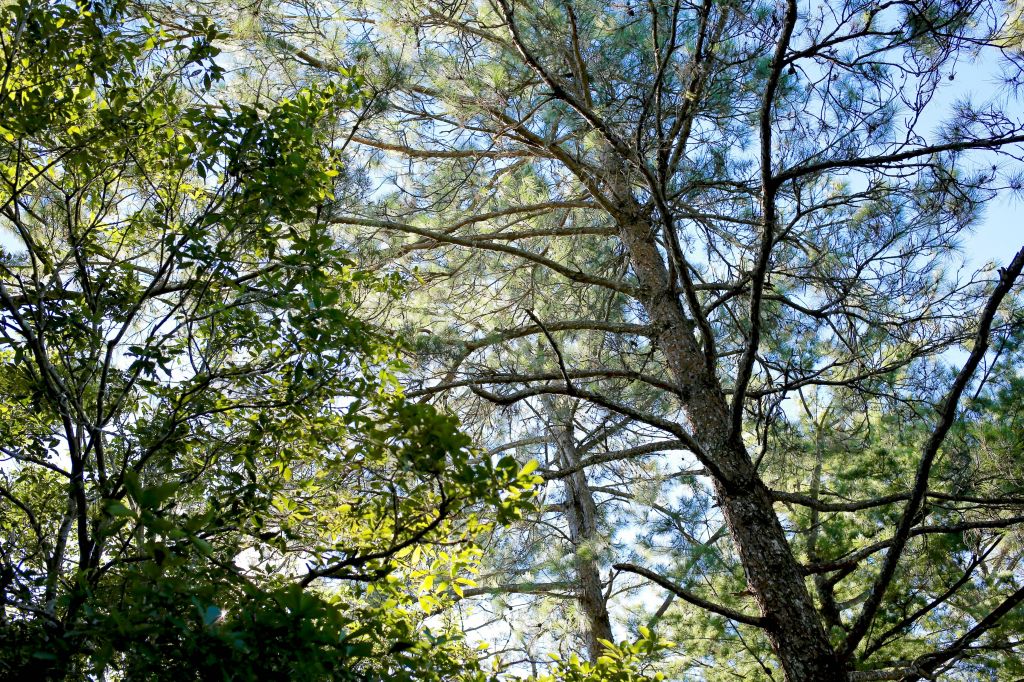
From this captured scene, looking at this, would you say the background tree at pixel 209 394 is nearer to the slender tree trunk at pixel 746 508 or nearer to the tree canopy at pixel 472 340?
the tree canopy at pixel 472 340

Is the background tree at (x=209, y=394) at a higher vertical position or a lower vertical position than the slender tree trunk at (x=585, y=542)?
lower

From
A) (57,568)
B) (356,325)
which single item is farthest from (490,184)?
(57,568)

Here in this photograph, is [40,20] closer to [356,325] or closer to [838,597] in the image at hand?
[356,325]

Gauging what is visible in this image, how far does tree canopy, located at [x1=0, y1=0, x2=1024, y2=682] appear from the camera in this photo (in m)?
2.27

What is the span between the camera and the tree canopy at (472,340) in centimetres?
227

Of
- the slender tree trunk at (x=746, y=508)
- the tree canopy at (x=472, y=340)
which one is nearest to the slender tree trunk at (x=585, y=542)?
the tree canopy at (x=472, y=340)

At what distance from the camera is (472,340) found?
5.16 meters

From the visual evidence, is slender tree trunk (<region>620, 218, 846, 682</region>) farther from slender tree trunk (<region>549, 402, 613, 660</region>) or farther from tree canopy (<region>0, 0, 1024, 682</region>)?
slender tree trunk (<region>549, 402, 613, 660</region>)

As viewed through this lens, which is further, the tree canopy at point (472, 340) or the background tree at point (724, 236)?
the background tree at point (724, 236)

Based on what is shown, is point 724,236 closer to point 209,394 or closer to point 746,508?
point 746,508

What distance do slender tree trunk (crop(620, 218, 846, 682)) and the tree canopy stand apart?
20 mm

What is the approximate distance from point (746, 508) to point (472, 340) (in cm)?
215

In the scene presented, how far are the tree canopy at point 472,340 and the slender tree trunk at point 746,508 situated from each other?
2 centimetres

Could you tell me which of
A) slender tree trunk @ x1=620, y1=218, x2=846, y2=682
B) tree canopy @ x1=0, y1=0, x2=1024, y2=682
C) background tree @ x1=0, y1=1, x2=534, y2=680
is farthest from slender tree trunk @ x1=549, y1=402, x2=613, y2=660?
background tree @ x1=0, y1=1, x2=534, y2=680
